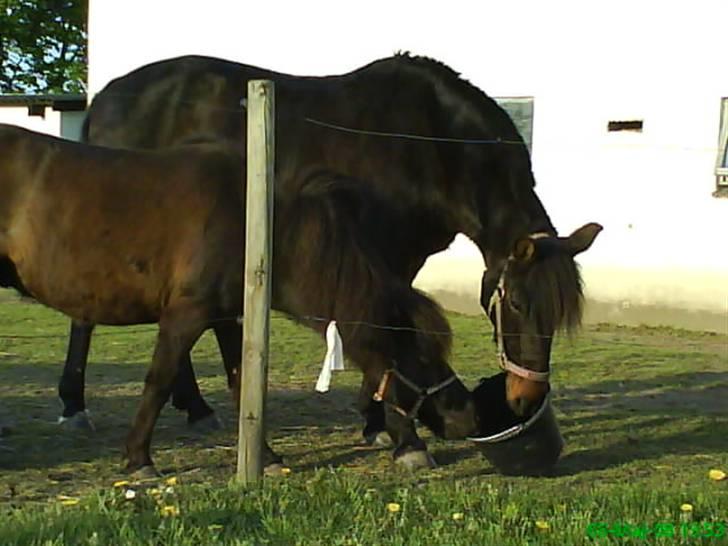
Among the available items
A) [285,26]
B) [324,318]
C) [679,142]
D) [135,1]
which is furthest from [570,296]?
[135,1]

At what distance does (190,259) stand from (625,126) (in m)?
8.98

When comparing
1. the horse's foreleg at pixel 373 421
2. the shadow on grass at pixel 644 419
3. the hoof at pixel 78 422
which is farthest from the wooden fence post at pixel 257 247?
the hoof at pixel 78 422

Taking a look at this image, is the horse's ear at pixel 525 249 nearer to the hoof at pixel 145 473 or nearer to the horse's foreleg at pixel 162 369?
the horse's foreleg at pixel 162 369

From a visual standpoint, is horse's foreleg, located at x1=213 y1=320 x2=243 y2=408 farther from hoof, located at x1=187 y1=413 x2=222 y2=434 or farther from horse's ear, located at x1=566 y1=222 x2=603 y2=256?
horse's ear, located at x1=566 y1=222 x2=603 y2=256

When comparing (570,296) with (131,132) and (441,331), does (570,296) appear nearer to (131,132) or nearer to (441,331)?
(441,331)

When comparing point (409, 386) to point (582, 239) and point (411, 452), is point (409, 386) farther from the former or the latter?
point (582, 239)

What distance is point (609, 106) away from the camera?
13.8m

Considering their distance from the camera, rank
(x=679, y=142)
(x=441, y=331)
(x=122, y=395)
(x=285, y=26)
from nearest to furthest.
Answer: (x=441, y=331) < (x=122, y=395) < (x=679, y=142) < (x=285, y=26)

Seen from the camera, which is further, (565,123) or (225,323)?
(565,123)

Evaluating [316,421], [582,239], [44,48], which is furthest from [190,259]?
[44,48]

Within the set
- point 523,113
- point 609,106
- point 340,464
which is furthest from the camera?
point 523,113

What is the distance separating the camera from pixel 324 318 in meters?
5.77

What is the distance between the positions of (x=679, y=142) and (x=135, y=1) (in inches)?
295

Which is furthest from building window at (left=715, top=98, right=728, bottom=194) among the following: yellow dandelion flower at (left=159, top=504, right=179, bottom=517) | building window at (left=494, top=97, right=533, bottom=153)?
yellow dandelion flower at (left=159, top=504, right=179, bottom=517)
